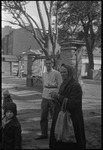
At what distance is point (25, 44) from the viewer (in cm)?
5050

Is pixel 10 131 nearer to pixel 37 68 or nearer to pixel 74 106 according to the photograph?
pixel 74 106

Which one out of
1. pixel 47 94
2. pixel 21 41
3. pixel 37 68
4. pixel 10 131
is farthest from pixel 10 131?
pixel 21 41

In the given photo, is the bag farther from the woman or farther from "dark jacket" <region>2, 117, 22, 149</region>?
"dark jacket" <region>2, 117, 22, 149</region>

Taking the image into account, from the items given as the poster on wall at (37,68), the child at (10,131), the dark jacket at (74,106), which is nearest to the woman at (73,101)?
the dark jacket at (74,106)

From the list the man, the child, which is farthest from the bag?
the man

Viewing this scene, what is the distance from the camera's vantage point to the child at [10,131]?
153 inches

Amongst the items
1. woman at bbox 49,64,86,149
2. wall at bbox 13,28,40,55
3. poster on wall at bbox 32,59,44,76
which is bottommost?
woman at bbox 49,64,86,149

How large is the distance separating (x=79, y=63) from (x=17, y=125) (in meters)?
7.69

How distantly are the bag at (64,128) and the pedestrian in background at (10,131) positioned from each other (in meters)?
0.65

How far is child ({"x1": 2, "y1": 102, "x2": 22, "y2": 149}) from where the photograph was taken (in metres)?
3.88

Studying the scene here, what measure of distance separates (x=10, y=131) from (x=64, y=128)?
2.89 ft

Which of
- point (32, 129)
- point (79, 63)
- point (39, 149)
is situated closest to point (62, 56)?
point (79, 63)

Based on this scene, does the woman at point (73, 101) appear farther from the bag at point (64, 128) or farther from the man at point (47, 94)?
the man at point (47, 94)

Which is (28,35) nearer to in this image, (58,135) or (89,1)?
(89,1)
